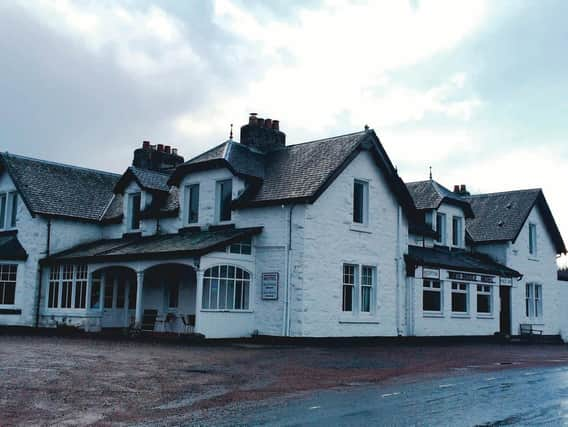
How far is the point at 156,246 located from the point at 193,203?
3366mm

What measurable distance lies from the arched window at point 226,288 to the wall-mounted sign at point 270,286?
628 millimetres

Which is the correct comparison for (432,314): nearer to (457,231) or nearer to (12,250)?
(457,231)

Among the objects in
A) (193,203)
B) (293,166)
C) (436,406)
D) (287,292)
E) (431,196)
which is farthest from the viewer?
(431,196)

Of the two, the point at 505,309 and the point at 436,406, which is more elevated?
the point at 505,309

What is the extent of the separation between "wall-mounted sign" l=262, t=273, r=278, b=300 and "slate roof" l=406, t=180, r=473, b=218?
36.8 ft

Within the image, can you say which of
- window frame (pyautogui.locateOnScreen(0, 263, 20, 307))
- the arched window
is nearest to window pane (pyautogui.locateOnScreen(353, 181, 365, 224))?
the arched window

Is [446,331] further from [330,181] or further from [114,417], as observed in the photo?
[114,417]

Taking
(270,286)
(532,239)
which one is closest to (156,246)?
(270,286)

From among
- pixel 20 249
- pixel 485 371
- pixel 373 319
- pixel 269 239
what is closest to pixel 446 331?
pixel 373 319

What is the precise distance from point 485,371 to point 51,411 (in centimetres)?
1009

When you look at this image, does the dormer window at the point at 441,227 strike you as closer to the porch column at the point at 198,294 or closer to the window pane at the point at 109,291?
the porch column at the point at 198,294

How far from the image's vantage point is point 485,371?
16.1m

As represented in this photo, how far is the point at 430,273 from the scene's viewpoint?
1158 inches

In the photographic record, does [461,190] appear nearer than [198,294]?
No
